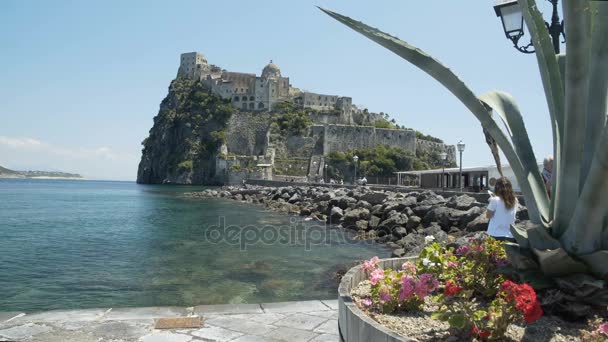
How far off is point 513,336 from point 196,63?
4375 inches

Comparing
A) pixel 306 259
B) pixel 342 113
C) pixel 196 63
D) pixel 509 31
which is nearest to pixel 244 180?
pixel 342 113

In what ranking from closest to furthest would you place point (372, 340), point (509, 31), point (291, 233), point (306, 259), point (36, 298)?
point (372, 340)
point (509, 31)
point (36, 298)
point (306, 259)
point (291, 233)

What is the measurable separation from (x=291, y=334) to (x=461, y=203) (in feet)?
47.9

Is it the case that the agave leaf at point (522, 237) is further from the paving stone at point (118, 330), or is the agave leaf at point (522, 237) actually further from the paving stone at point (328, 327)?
the paving stone at point (118, 330)

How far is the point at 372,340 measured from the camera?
305cm

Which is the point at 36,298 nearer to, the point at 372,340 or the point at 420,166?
the point at 372,340

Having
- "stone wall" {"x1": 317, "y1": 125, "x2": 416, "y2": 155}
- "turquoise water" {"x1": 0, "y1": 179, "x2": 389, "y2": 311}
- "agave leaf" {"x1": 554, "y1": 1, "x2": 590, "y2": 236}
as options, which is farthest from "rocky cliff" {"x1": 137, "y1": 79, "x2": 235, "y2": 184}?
"agave leaf" {"x1": 554, "y1": 1, "x2": 590, "y2": 236}

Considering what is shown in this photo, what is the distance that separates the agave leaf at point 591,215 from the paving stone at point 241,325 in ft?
10.3

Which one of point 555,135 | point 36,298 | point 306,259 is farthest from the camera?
point 306,259

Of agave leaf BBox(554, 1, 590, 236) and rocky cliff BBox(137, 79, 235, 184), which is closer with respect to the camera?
agave leaf BBox(554, 1, 590, 236)

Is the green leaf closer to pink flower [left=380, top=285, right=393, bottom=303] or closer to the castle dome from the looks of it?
pink flower [left=380, top=285, right=393, bottom=303]

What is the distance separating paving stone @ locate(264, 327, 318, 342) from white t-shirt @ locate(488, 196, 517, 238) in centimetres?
284

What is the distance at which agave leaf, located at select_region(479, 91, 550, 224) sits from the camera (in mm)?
3850

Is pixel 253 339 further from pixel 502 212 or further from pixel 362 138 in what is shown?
pixel 362 138
